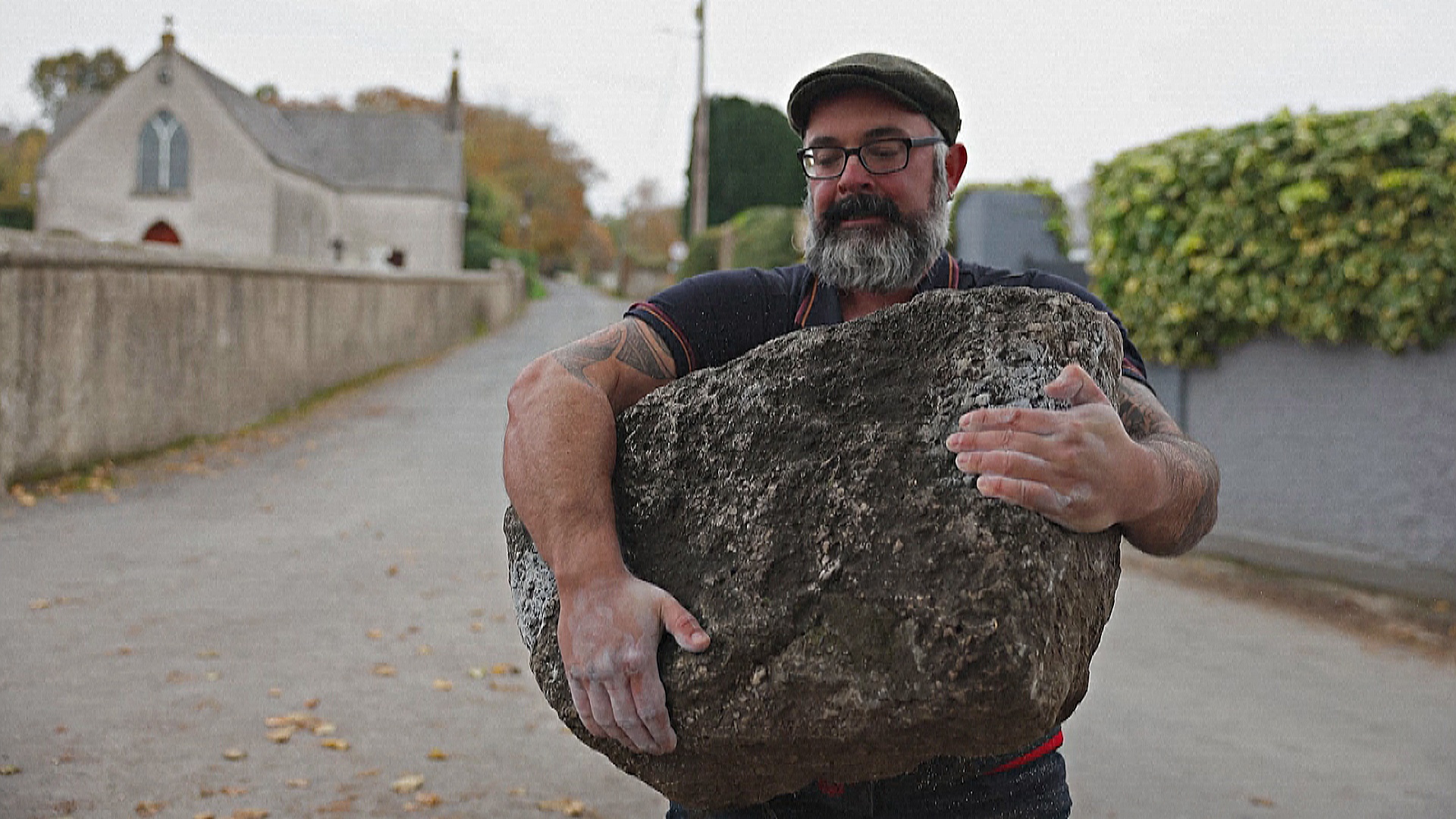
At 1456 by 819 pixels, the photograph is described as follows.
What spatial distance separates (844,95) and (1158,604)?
5.70m

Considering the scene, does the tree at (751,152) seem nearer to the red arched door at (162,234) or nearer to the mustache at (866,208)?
the red arched door at (162,234)

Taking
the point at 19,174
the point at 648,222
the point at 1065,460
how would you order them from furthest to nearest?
the point at 648,222, the point at 19,174, the point at 1065,460

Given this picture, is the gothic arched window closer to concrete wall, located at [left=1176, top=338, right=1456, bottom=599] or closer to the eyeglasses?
concrete wall, located at [left=1176, top=338, right=1456, bottom=599]

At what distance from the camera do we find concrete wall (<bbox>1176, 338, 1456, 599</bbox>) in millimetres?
7414

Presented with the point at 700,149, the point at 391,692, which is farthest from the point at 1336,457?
the point at 700,149

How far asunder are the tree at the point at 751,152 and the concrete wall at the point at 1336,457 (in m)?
23.1

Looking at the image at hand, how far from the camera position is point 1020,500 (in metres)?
2.02

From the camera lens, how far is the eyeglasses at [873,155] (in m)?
2.54

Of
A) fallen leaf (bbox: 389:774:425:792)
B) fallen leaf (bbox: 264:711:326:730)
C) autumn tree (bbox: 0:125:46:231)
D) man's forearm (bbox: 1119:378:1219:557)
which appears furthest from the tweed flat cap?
autumn tree (bbox: 0:125:46:231)

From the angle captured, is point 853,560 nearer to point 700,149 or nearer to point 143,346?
point 143,346

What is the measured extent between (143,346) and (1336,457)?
9.56 meters

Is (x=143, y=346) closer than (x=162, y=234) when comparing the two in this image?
Yes

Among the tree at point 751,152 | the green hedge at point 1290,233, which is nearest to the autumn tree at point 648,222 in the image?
the tree at point 751,152

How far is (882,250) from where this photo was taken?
8.41ft
